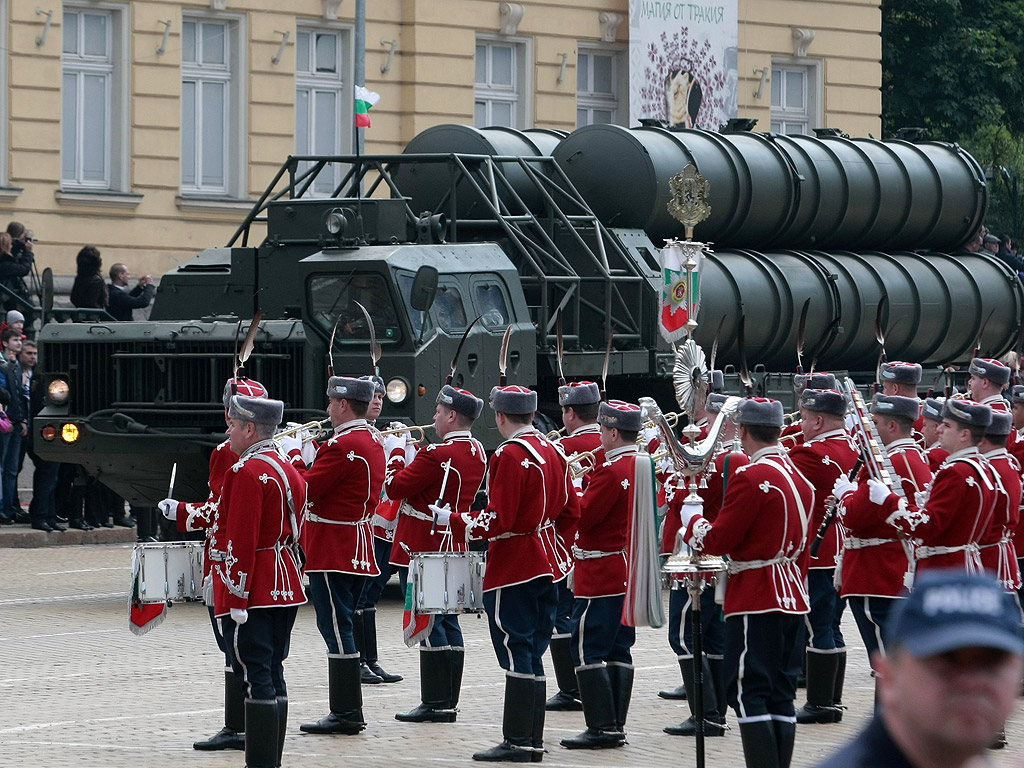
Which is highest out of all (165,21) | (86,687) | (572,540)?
(165,21)

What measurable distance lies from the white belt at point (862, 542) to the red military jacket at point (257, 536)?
2.97m

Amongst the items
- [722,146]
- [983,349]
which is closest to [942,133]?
[983,349]

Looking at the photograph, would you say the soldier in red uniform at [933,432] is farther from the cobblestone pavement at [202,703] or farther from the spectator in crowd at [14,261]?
the spectator in crowd at [14,261]

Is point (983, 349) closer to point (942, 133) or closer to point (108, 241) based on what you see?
point (108, 241)

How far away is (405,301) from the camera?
1612 centimetres

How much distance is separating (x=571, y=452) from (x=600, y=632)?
76.4 inches

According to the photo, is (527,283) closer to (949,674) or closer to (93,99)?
(93,99)

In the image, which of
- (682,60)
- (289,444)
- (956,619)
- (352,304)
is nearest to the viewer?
(956,619)

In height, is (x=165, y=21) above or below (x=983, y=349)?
above

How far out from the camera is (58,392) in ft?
53.6

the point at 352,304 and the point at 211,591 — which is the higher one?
the point at 352,304

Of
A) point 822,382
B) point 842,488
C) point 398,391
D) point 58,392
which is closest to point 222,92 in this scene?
point 58,392

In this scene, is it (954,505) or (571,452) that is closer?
(954,505)

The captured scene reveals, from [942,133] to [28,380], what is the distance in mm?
22307
